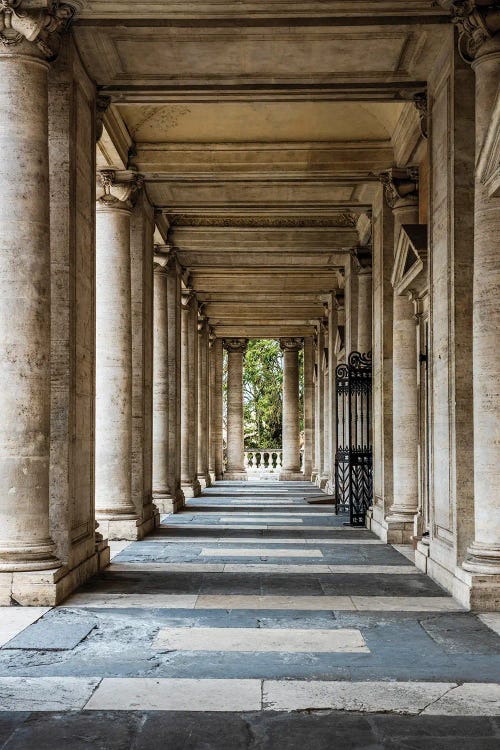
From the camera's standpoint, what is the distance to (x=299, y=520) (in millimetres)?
17953

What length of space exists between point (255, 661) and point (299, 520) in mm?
11426

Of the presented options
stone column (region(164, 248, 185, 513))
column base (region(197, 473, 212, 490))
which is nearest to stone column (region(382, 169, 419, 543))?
stone column (region(164, 248, 185, 513))

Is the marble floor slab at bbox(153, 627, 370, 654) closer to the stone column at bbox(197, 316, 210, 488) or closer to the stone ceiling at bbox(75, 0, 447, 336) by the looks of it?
the stone ceiling at bbox(75, 0, 447, 336)

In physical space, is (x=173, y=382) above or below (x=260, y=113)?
below

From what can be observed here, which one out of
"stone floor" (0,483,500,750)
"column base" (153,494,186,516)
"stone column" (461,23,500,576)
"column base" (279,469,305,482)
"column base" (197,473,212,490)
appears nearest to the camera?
"stone floor" (0,483,500,750)

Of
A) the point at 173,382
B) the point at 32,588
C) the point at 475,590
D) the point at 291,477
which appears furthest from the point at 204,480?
the point at 475,590

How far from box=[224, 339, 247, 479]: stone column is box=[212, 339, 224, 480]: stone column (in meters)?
0.52

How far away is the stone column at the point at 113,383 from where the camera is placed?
46.3 feet

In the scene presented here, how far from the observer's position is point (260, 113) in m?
14.5

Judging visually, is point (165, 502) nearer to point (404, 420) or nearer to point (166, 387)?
point (166, 387)

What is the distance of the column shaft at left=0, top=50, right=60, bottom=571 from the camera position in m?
8.76

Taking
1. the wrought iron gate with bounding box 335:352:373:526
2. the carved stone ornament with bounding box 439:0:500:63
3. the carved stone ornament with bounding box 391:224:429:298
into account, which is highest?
the carved stone ornament with bounding box 439:0:500:63

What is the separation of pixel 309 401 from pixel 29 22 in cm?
2815

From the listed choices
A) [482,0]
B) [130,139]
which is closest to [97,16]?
[482,0]
